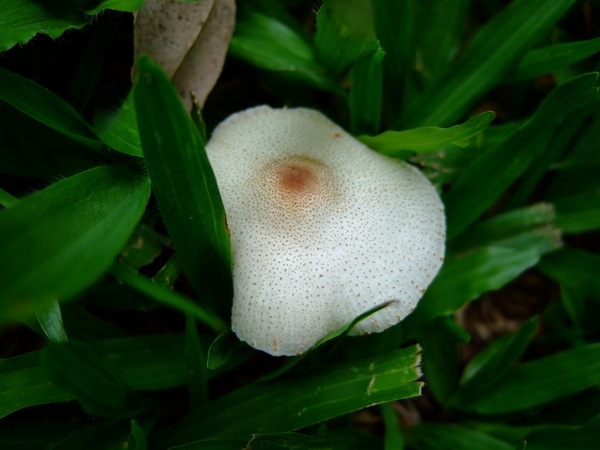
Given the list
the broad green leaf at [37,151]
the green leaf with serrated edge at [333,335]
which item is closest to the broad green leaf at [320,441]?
the green leaf with serrated edge at [333,335]

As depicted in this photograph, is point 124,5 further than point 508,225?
No

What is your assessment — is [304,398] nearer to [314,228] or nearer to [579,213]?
[314,228]

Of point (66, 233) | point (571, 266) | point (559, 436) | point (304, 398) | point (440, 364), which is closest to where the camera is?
point (66, 233)

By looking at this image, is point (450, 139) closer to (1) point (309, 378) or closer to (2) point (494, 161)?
(2) point (494, 161)

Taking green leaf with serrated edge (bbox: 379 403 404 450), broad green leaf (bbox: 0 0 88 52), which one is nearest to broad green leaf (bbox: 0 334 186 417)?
green leaf with serrated edge (bbox: 379 403 404 450)

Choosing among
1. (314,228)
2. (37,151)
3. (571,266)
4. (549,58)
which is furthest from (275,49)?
(571,266)

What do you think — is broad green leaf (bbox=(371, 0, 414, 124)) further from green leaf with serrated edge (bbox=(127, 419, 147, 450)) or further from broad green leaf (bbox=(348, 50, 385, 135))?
green leaf with serrated edge (bbox=(127, 419, 147, 450))

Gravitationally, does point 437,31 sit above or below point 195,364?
above
